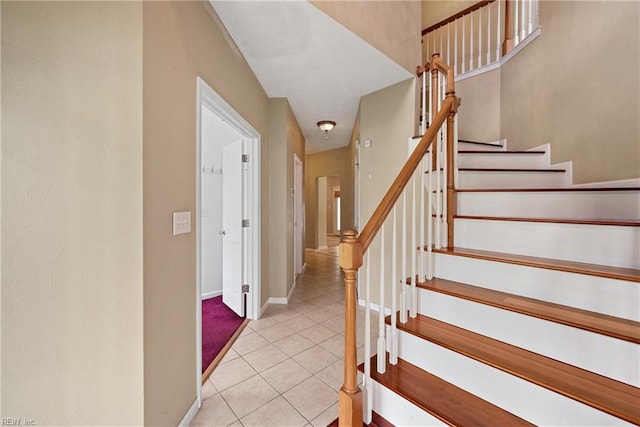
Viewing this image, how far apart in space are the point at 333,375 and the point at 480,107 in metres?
3.46

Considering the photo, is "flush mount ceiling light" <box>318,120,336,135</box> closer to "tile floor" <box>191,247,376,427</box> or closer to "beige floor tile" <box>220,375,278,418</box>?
"tile floor" <box>191,247,376,427</box>

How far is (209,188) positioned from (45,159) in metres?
2.44

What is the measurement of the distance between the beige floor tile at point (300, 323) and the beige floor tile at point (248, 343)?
36 centimetres

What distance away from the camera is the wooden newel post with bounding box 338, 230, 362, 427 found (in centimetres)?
110

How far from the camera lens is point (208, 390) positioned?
1.67m

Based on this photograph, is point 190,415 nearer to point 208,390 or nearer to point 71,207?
point 208,390

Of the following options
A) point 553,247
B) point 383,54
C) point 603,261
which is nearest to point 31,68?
point 383,54

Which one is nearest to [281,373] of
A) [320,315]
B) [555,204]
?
[320,315]

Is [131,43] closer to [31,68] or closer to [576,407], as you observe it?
[31,68]

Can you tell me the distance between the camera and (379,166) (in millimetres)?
2969

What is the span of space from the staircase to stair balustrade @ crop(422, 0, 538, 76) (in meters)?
2.47

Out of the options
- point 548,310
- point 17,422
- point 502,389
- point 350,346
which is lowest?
point 17,422

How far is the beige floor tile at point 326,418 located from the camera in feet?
4.61

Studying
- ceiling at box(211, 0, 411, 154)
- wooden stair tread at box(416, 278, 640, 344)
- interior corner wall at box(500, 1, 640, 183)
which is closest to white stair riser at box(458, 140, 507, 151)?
interior corner wall at box(500, 1, 640, 183)
